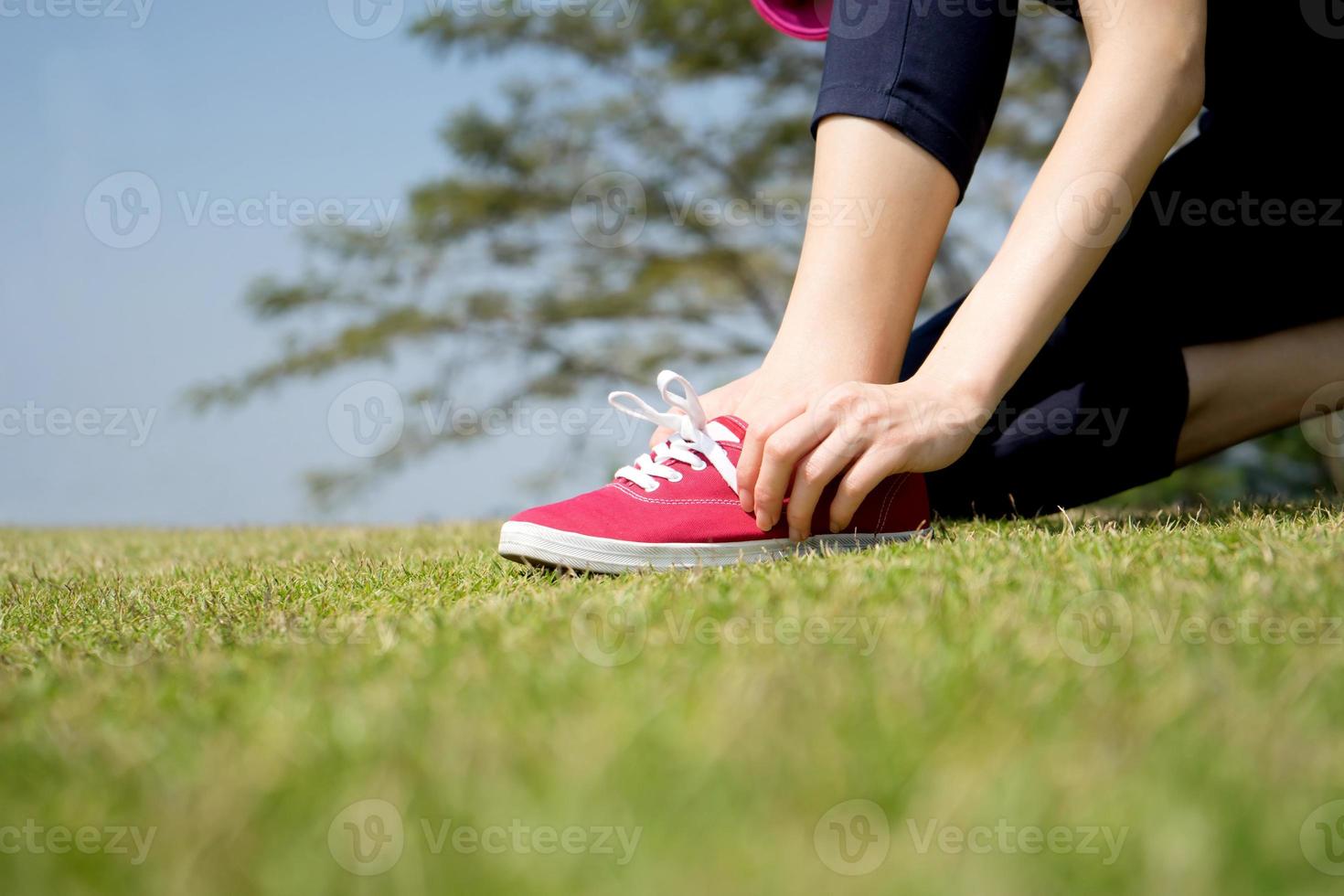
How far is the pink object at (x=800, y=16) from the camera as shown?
2.11 meters

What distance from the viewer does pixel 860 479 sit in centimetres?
149

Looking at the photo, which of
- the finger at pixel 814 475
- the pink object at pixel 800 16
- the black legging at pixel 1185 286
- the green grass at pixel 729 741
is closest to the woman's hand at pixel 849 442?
the finger at pixel 814 475

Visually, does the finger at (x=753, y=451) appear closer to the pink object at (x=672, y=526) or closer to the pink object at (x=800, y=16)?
the pink object at (x=672, y=526)

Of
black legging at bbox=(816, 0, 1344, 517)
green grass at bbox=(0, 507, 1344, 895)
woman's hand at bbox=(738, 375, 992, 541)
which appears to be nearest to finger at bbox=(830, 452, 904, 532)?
woman's hand at bbox=(738, 375, 992, 541)

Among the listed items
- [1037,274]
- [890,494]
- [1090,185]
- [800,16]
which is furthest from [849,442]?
[800,16]

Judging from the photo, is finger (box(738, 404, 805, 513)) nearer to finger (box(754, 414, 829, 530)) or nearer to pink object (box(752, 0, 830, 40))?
finger (box(754, 414, 829, 530))

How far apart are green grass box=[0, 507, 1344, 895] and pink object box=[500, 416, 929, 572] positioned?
0.90ft

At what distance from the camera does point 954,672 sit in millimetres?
807

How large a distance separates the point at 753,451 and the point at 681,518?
160mm

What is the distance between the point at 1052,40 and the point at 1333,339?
7.83m

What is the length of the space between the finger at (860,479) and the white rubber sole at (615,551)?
0.07m

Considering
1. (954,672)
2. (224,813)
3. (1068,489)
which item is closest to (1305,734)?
(954,672)

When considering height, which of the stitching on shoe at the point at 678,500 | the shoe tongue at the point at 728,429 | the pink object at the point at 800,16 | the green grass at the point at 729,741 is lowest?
the green grass at the point at 729,741

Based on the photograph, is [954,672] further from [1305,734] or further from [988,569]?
[988,569]
